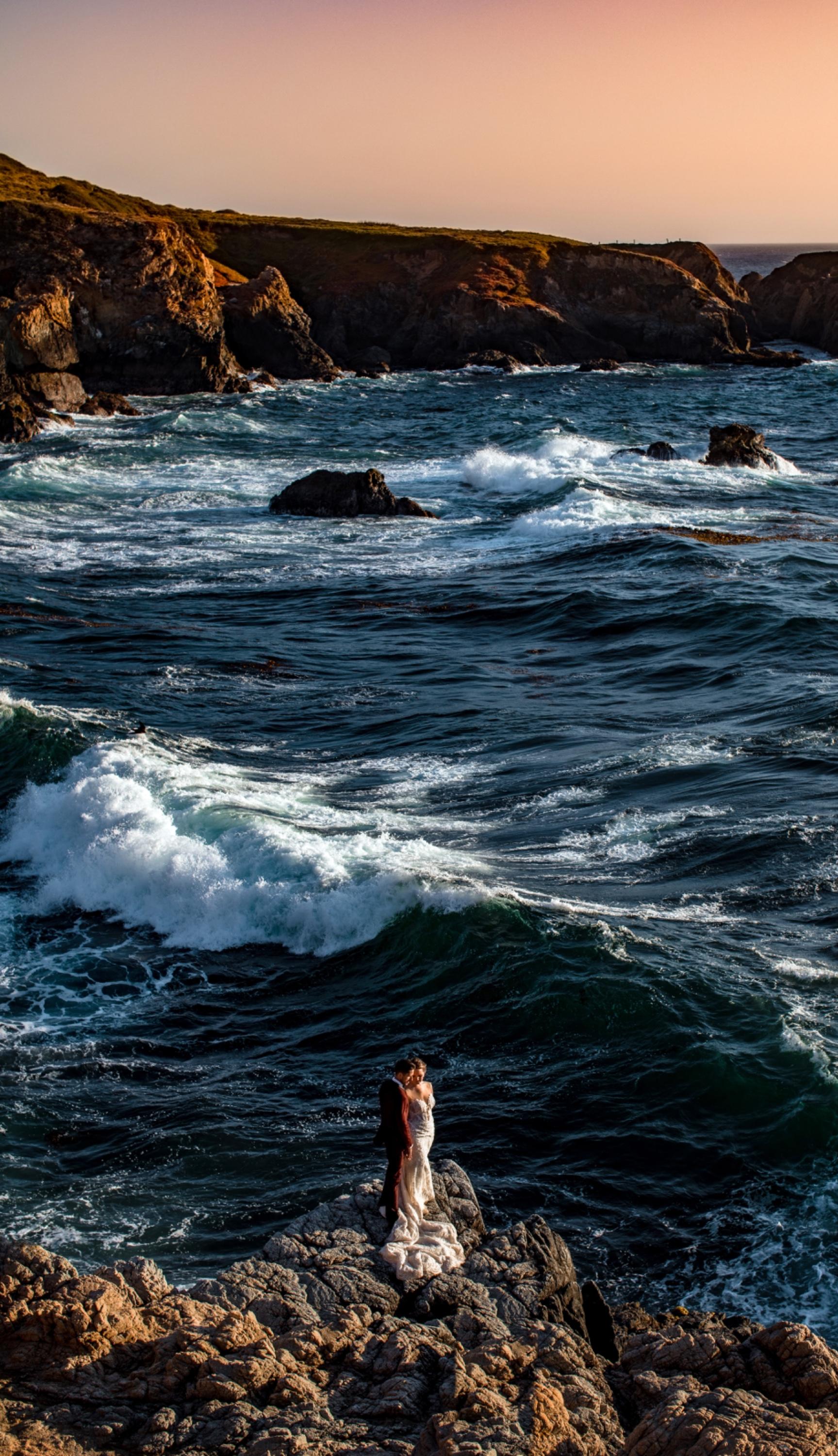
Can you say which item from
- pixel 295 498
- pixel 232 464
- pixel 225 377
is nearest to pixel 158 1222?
pixel 295 498

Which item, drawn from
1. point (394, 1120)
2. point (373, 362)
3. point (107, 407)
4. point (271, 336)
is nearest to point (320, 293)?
point (373, 362)

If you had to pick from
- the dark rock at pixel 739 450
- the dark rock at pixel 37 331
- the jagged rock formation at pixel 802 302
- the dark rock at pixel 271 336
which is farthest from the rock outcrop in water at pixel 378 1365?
the jagged rock formation at pixel 802 302

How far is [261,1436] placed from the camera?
20.2 ft

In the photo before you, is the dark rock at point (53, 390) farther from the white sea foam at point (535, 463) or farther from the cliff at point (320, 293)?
the white sea foam at point (535, 463)

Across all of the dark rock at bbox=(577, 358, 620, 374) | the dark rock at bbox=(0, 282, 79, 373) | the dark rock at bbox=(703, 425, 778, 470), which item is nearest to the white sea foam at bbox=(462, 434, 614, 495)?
the dark rock at bbox=(703, 425, 778, 470)

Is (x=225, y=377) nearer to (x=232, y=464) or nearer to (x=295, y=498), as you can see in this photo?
(x=232, y=464)

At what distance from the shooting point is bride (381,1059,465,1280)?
24.9 feet

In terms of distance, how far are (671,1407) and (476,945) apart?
6812mm

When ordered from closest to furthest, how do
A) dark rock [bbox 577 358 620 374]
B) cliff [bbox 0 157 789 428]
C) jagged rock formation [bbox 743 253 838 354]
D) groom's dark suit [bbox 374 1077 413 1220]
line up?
groom's dark suit [bbox 374 1077 413 1220] < cliff [bbox 0 157 789 428] < dark rock [bbox 577 358 620 374] < jagged rock formation [bbox 743 253 838 354]

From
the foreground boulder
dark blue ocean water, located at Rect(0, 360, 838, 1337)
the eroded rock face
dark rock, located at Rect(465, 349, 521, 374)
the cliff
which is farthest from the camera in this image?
dark rock, located at Rect(465, 349, 521, 374)

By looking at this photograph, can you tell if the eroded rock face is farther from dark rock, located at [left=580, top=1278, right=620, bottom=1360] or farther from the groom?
dark rock, located at [left=580, top=1278, right=620, bottom=1360]

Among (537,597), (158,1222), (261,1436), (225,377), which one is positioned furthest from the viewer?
(225,377)

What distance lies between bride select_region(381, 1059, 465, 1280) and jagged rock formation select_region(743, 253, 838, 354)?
9631 cm

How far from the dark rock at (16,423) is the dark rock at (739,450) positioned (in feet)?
88.5
